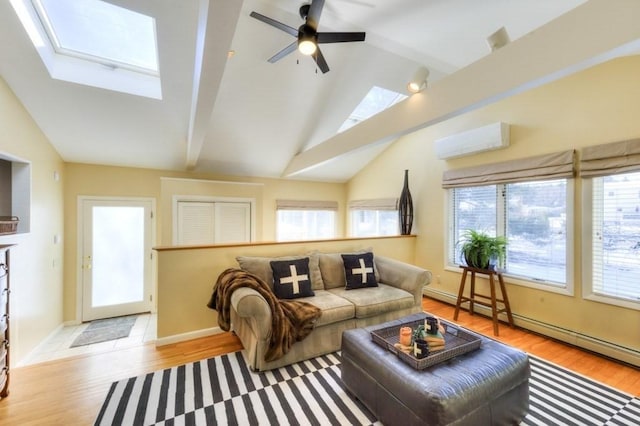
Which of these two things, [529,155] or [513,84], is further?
[529,155]

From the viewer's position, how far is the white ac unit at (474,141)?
3.32m

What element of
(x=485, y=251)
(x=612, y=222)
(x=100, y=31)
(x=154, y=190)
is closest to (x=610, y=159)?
(x=612, y=222)

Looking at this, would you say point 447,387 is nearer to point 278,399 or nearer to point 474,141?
point 278,399

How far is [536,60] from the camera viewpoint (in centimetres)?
180

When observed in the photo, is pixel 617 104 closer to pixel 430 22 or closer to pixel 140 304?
pixel 430 22

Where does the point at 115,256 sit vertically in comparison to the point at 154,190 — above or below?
below

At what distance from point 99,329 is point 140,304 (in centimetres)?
64

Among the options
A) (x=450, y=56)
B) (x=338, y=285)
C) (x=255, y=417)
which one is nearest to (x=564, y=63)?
(x=450, y=56)

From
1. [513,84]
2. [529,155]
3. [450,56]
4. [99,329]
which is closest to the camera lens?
[513,84]

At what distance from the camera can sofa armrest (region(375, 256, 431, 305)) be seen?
10.4 feet

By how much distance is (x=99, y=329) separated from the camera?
392 centimetres

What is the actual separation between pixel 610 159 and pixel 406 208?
2493mm

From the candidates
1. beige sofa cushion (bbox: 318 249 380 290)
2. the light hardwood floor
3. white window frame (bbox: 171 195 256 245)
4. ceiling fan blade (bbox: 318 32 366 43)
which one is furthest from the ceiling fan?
white window frame (bbox: 171 195 256 245)

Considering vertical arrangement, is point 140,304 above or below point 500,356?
below
